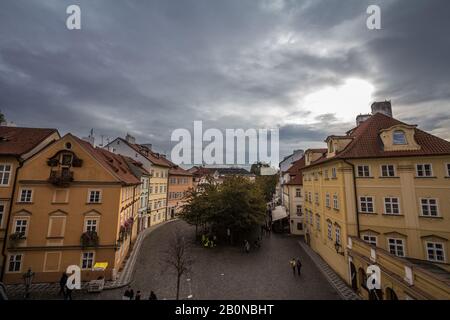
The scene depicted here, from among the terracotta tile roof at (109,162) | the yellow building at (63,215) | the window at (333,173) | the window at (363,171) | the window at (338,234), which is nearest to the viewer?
the yellow building at (63,215)

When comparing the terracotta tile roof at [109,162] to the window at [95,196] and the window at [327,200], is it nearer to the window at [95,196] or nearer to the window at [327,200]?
the window at [95,196]

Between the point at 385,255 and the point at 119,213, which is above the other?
the point at 119,213

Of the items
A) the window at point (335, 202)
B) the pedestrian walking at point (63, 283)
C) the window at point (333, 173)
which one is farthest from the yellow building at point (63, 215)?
the window at point (335, 202)

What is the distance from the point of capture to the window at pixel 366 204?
1755cm

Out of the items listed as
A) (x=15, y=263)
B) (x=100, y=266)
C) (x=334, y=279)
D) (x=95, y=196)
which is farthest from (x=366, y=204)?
(x=15, y=263)

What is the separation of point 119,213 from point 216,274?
9.96 meters

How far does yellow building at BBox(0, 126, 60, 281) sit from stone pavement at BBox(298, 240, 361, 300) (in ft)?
84.2

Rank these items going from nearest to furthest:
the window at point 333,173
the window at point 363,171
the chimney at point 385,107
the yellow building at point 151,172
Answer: the window at point 363,171 < the window at point 333,173 < the chimney at point 385,107 < the yellow building at point 151,172

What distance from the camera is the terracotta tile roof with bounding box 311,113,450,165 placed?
1617 cm

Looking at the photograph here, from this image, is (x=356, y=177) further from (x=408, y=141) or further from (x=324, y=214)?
(x=324, y=214)

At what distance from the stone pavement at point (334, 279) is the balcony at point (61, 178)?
22.5 m

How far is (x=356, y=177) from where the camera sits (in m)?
18.1

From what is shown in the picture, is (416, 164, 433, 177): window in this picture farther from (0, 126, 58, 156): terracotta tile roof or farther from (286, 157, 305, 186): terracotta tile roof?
Result: (0, 126, 58, 156): terracotta tile roof
